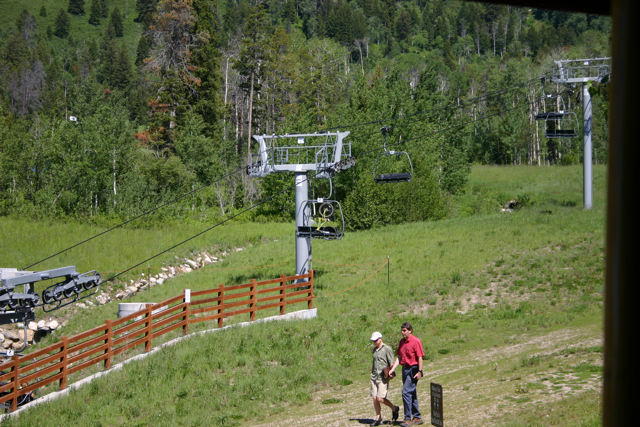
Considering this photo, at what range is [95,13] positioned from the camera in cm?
17975

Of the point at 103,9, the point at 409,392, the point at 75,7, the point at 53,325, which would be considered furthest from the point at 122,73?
the point at 409,392

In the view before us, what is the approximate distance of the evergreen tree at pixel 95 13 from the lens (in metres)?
179

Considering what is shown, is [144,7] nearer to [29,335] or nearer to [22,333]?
[22,333]

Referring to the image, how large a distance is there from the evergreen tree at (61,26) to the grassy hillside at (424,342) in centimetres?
15354

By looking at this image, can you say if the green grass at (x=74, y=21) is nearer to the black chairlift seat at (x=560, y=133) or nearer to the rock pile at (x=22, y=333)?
the rock pile at (x=22, y=333)

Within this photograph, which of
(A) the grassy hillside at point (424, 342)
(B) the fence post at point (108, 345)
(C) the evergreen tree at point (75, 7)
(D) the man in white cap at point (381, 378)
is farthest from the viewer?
(C) the evergreen tree at point (75, 7)

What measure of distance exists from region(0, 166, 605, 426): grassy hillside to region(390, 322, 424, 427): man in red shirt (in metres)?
0.71

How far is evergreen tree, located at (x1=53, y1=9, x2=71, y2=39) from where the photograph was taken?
543 ft

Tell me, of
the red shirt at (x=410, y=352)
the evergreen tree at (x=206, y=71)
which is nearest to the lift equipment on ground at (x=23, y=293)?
the red shirt at (x=410, y=352)

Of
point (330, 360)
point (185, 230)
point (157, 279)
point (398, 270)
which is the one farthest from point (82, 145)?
point (330, 360)

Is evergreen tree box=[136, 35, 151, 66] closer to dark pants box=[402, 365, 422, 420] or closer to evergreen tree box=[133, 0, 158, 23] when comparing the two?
evergreen tree box=[133, 0, 158, 23]

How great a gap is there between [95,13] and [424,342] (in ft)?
608

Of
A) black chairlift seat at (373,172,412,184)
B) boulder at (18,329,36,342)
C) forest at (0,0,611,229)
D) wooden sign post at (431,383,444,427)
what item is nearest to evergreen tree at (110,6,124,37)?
forest at (0,0,611,229)

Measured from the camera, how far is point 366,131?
2008 inches
